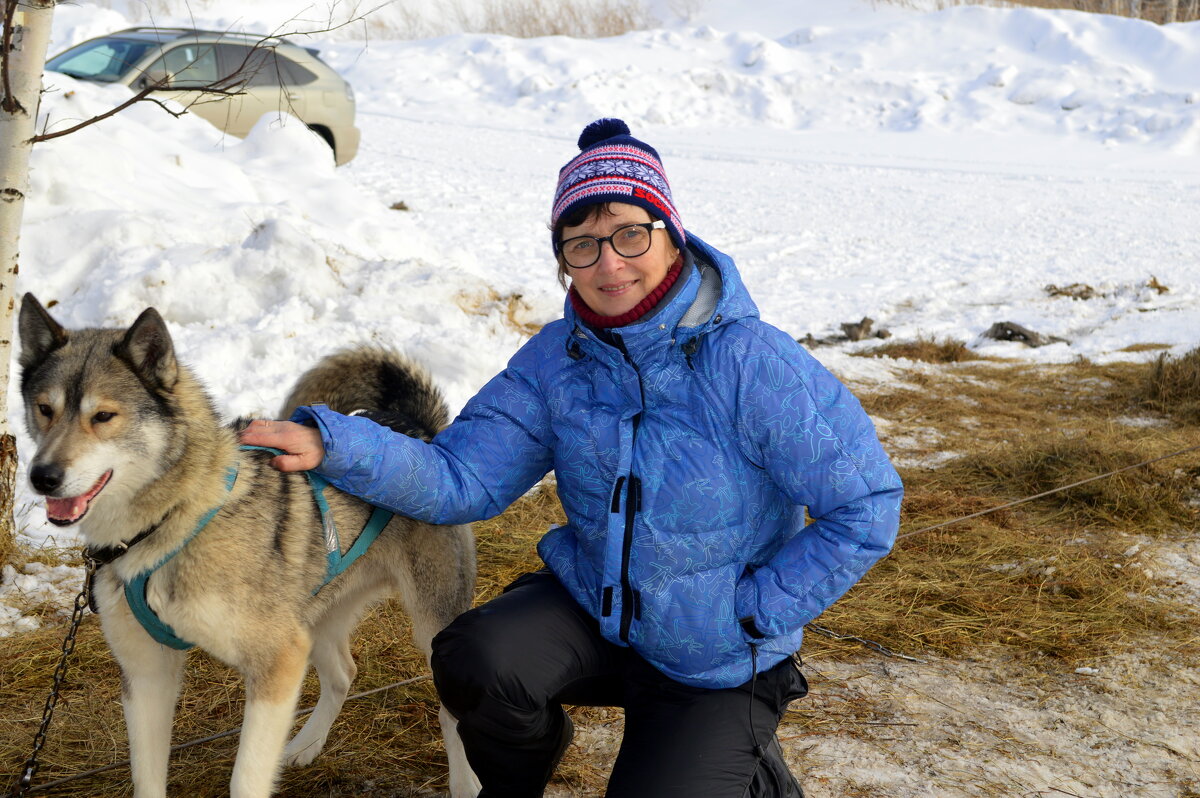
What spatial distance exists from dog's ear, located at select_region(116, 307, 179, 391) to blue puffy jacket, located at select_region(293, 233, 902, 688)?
359mm

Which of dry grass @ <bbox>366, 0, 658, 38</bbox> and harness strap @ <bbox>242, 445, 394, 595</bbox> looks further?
dry grass @ <bbox>366, 0, 658, 38</bbox>

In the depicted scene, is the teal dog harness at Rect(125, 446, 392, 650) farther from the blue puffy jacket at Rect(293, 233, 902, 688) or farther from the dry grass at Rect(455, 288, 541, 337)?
the dry grass at Rect(455, 288, 541, 337)

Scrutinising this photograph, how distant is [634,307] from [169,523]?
1.19 meters

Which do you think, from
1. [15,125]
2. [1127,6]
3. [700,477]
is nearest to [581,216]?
[700,477]

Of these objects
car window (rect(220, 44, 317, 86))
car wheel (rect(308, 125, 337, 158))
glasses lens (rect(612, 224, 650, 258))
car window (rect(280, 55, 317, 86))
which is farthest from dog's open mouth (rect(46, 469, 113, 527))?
car wheel (rect(308, 125, 337, 158))

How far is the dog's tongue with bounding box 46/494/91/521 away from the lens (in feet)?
6.69

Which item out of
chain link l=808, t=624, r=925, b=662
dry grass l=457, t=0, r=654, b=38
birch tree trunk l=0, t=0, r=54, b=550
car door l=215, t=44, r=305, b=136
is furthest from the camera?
dry grass l=457, t=0, r=654, b=38

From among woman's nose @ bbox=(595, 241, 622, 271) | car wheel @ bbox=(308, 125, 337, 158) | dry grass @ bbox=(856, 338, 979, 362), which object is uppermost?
woman's nose @ bbox=(595, 241, 622, 271)

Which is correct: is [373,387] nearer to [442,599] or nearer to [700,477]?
[442,599]

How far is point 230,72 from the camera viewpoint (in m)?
9.59

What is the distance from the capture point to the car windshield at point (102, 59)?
32.2 ft

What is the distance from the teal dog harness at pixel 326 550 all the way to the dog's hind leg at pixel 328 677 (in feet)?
0.90

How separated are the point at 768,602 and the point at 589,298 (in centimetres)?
81

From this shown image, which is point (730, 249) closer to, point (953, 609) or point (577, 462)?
point (953, 609)
